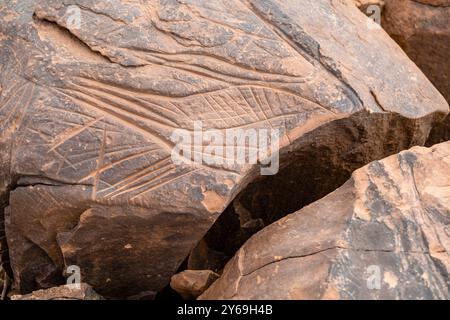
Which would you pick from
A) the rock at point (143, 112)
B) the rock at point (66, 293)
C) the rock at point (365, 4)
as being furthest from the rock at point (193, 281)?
the rock at point (365, 4)

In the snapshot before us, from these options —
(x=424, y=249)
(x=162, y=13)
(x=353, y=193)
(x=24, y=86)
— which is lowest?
(x=424, y=249)

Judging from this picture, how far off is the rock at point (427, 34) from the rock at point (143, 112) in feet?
2.54

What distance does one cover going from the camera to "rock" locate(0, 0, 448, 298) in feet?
6.70

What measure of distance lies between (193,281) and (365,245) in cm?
63

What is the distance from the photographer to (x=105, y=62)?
212 cm

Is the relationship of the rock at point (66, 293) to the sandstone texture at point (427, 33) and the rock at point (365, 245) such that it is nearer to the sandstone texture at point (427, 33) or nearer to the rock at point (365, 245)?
the rock at point (365, 245)

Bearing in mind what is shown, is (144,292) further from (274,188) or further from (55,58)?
(55,58)

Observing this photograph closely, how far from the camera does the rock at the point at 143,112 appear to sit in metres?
2.04

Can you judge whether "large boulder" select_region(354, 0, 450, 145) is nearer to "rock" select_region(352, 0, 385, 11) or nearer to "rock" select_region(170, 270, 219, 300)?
"rock" select_region(352, 0, 385, 11)

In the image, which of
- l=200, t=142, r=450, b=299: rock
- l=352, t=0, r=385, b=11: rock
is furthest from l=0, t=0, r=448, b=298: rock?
l=352, t=0, r=385, b=11: rock

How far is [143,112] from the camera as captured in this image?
6.82ft

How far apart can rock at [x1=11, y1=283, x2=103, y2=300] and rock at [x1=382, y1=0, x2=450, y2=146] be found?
5.99 feet
